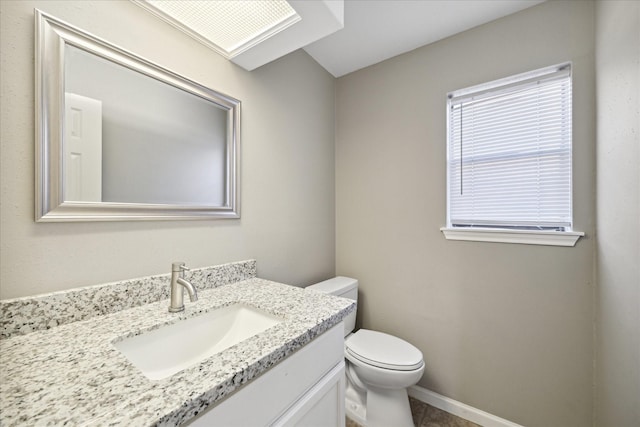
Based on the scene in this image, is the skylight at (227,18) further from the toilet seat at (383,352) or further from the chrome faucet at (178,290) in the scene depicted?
the toilet seat at (383,352)

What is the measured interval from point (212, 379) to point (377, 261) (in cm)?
154

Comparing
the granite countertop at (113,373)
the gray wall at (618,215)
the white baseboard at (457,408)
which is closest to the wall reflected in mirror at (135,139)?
the granite countertop at (113,373)

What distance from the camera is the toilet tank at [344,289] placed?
171 cm

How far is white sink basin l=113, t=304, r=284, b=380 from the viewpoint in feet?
2.49

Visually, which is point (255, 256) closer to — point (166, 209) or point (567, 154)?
point (166, 209)

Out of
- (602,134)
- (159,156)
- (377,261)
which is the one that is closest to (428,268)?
(377,261)

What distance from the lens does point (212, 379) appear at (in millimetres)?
532

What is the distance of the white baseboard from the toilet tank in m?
0.60

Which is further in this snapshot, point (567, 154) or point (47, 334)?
point (567, 154)

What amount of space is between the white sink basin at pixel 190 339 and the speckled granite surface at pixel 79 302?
0.20 m

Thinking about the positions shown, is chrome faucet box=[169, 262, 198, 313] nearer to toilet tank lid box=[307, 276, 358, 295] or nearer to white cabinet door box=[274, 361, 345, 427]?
white cabinet door box=[274, 361, 345, 427]

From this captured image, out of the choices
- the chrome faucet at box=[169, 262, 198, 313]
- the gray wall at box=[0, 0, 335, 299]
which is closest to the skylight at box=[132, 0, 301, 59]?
the gray wall at box=[0, 0, 335, 299]

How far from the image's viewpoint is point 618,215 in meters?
0.99

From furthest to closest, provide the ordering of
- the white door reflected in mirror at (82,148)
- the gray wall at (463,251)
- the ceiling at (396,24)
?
the ceiling at (396,24)
the gray wall at (463,251)
the white door reflected in mirror at (82,148)
